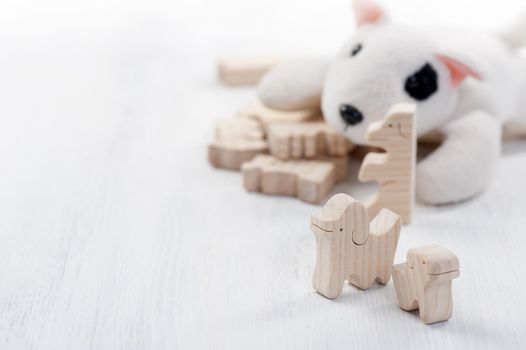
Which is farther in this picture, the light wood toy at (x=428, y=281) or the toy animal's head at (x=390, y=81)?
the toy animal's head at (x=390, y=81)

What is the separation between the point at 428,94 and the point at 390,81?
62 millimetres

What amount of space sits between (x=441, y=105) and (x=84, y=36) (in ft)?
3.83

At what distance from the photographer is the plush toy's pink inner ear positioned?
125 centimetres

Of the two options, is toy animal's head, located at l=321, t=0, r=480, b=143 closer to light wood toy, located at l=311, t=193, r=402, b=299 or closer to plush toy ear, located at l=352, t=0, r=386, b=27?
plush toy ear, located at l=352, t=0, r=386, b=27

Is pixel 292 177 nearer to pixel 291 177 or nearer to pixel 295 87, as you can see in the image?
pixel 291 177

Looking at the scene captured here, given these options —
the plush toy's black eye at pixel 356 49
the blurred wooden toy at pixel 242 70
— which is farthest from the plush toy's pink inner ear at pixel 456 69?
the blurred wooden toy at pixel 242 70

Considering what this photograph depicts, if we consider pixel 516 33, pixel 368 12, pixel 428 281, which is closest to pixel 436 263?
pixel 428 281

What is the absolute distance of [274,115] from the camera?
146cm

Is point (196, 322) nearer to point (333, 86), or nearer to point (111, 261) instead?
point (111, 261)

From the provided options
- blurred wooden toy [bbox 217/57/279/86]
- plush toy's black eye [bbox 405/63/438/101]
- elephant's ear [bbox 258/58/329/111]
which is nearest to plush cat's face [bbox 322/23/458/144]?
plush toy's black eye [bbox 405/63/438/101]

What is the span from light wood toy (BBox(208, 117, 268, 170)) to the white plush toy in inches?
5.2

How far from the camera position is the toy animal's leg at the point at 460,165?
4.06 ft

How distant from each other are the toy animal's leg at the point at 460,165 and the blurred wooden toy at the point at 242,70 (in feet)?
1.95

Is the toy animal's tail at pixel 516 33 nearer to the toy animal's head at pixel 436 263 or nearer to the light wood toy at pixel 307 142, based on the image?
the light wood toy at pixel 307 142
